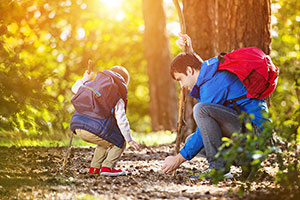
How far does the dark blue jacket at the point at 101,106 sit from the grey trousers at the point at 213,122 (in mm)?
944

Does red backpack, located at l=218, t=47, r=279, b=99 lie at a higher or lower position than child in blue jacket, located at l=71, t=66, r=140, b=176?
higher

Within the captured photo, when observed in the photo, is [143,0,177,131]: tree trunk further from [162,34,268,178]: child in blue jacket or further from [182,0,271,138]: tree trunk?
[162,34,268,178]: child in blue jacket

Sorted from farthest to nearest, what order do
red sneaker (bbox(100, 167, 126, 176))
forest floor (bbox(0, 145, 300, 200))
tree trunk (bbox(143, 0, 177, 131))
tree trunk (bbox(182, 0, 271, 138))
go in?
tree trunk (bbox(143, 0, 177, 131))
tree trunk (bbox(182, 0, 271, 138))
red sneaker (bbox(100, 167, 126, 176))
forest floor (bbox(0, 145, 300, 200))

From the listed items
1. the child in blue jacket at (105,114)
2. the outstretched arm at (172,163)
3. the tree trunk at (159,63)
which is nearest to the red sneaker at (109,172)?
the child in blue jacket at (105,114)

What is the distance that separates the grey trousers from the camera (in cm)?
384

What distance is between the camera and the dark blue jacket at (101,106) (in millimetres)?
4207

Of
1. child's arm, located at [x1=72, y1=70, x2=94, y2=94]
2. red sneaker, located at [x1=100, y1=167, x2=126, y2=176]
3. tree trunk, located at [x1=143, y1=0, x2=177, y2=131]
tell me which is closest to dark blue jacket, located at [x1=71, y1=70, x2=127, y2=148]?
child's arm, located at [x1=72, y1=70, x2=94, y2=94]

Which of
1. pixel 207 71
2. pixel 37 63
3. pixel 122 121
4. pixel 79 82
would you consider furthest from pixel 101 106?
pixel 37 63

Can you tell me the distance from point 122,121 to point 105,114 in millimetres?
221

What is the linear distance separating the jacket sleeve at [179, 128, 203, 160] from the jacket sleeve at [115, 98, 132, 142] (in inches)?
23.1

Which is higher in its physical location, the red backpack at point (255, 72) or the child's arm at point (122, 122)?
the red backpack at point (255, 72)

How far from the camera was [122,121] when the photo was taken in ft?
13.6

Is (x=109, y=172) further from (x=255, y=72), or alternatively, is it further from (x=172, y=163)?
(x=255, y=72)

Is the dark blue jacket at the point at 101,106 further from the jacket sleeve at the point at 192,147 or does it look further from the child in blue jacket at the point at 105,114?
the jacket sleeve at the point at 192,147
